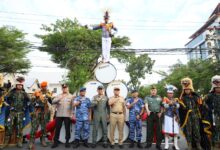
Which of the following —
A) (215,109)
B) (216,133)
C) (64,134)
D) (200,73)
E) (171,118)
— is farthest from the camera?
(200,73)

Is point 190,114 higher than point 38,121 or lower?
higher

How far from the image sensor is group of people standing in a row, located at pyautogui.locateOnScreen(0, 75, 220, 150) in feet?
19.1

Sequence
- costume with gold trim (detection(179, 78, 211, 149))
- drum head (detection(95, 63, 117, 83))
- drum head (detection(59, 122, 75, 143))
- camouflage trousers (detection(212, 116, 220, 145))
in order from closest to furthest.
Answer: camouflage trousers (detection(212, 116, 220, 145)), costume with gold trim (detection(179, 78, 211, 149)), drum head (detection(59, 122, 75, 143)), drum head (detection(95, 63, 117, 83))

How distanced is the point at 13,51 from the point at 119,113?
51.7ft

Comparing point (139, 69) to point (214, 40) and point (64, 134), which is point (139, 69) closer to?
point (214, 40)

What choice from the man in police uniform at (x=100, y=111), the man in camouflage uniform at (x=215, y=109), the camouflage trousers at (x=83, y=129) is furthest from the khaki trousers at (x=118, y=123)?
the man in camouflage uniform at (x=215, y=109)

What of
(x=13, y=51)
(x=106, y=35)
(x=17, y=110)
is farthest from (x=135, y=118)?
(x=13, y=51)

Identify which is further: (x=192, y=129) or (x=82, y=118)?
(x=82, y=118)

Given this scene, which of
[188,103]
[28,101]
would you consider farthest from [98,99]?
[188,103]

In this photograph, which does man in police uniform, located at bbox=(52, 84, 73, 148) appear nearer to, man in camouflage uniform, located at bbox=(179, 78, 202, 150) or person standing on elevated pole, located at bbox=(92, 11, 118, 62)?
person standing on elevated pole, located at bbox=(92, 11, 118, 62)

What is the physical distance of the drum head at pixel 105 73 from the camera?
Answer: 24.7ft

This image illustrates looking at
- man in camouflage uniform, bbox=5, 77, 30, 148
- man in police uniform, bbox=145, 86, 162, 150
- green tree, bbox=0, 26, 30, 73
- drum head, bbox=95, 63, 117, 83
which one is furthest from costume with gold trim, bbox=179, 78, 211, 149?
green tree, bbox=0, 26, 30, 73

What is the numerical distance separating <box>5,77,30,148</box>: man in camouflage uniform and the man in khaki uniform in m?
2.35

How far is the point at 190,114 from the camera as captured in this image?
590 cm
